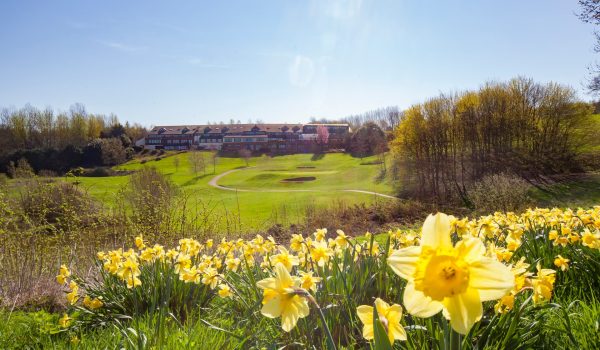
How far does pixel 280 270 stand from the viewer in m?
1.49

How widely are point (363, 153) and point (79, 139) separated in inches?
1749

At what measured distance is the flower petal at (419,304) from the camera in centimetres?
104

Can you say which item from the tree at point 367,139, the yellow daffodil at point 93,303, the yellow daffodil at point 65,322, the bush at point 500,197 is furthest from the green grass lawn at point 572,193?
the tree at point 367,139

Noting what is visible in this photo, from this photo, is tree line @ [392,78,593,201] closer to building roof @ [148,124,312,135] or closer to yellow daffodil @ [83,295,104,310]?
yellow daffodil @ [83,295,104,310]

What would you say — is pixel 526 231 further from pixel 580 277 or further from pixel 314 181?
pixel 314 181

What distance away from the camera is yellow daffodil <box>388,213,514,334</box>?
1.00 metres

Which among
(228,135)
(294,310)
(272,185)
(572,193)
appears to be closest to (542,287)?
(294,310)

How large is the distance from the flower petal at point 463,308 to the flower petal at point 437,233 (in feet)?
0.45

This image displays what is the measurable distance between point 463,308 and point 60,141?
226 feet

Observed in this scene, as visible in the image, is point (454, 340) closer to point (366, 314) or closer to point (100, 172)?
point (366, 314)

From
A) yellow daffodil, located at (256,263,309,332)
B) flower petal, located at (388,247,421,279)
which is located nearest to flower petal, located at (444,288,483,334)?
flower petal, located at (388,247,421,279)

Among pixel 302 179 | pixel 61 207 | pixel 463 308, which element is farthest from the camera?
pixel 302 179

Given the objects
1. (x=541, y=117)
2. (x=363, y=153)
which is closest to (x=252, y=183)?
(x=363, y=153)

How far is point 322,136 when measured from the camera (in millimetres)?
75688
